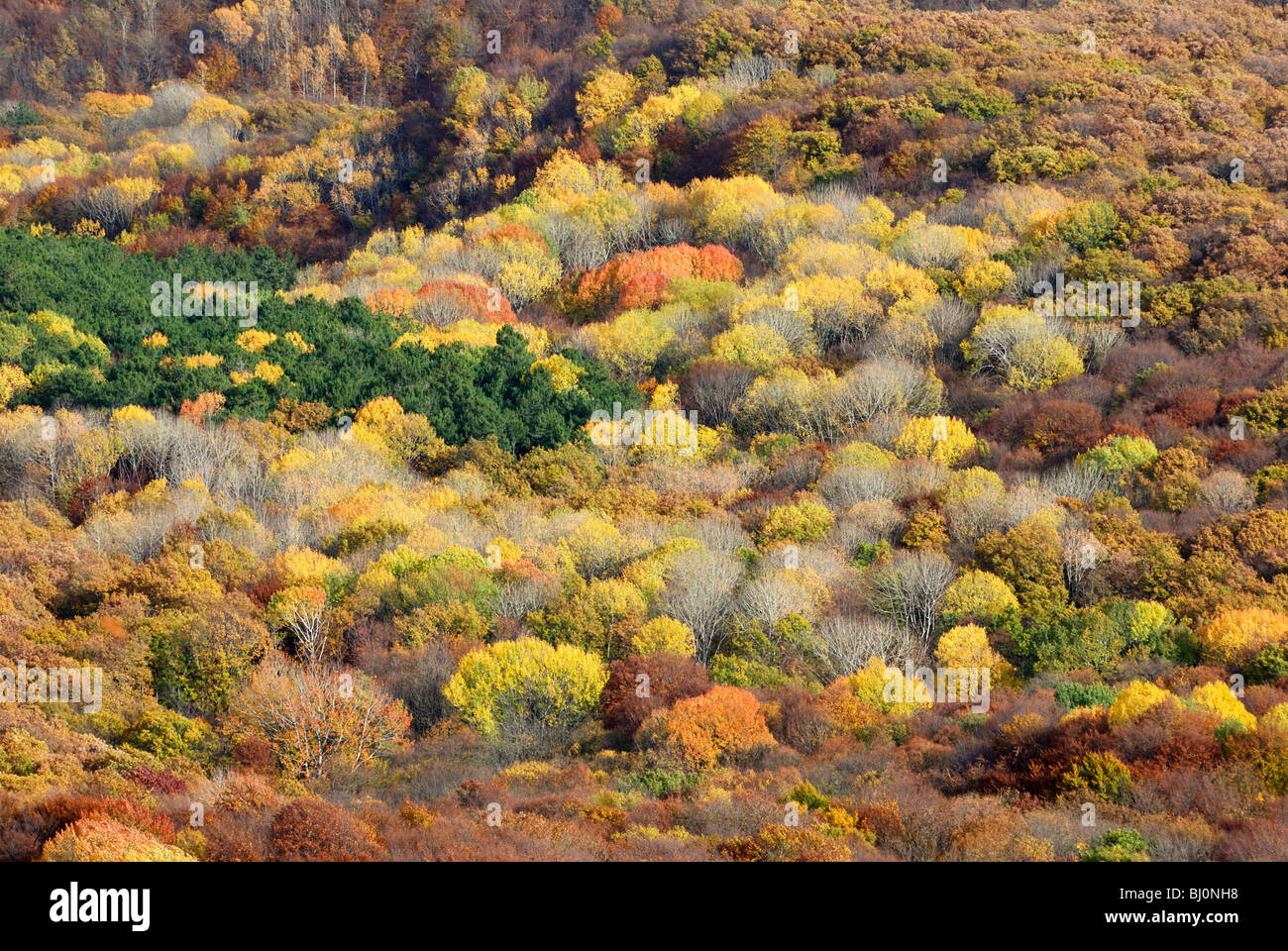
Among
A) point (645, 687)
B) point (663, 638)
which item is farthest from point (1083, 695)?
point (663, 638)

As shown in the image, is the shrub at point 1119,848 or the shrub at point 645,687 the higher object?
the shrub at point 1119,848

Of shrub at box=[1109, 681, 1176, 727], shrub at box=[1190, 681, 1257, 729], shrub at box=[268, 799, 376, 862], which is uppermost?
shrub at box=[268, 799, 376, 862]

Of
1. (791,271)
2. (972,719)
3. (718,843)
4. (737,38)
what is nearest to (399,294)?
(791,271)

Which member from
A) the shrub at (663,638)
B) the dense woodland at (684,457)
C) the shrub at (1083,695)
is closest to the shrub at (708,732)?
the dense woodland at (684,457)

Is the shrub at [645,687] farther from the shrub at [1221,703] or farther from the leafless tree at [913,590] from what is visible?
the shrub at [1221,703]

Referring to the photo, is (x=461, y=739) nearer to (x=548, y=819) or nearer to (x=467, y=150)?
(x=548, y=819)

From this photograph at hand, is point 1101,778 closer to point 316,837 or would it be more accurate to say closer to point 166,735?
point 316,837

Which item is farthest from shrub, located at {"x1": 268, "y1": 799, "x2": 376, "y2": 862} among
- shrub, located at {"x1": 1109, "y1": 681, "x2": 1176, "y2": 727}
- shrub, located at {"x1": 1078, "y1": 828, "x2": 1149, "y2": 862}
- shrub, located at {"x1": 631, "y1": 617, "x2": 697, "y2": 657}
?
shrub, located at {"x1": 631, "y1": 617, "x2": 697, "y2": 657}

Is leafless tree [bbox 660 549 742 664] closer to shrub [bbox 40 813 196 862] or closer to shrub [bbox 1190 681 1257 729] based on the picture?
shrub [bbox 1190 681 1257 729]
